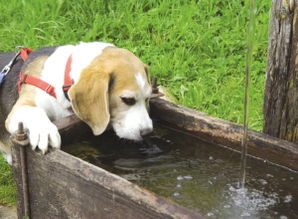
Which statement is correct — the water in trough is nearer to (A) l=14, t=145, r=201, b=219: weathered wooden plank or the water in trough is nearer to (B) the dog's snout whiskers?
(B) the dog's snout whiskers

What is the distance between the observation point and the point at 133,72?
Answer: 3.21 metres

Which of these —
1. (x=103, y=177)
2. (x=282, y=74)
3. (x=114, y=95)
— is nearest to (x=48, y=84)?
(x=114, y=95)

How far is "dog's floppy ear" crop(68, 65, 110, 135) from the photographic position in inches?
122

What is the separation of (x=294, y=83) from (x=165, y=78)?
8.12 feet

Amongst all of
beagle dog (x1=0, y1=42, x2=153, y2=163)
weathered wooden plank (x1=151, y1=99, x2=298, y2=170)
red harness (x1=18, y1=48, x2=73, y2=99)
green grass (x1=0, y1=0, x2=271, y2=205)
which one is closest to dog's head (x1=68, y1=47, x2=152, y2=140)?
beagle dog (x1=0, y1=42, x2=153, y2=163)

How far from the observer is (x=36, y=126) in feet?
9.12

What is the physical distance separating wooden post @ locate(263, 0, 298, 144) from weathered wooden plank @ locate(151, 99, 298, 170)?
0.11 metres

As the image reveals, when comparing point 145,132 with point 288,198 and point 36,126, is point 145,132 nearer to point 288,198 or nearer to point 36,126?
point 36,126

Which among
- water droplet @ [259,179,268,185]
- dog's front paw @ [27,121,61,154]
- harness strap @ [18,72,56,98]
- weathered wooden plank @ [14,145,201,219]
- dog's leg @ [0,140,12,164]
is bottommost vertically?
dog's leg @ [0,140,12,164]

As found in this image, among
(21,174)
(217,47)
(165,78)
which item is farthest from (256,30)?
(21,174)

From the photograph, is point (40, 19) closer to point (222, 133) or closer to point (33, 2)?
point (33, 2)

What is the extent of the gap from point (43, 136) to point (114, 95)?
0.63 meters

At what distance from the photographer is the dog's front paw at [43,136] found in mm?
2727

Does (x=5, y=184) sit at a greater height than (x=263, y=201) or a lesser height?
lesser
